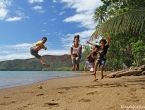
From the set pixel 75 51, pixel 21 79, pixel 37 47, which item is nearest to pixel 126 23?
pixel 75 51

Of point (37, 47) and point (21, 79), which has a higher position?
point (37, 47)

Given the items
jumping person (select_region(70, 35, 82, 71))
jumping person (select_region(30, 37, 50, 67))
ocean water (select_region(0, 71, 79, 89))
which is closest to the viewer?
jumping person (select_region(70, 35, 82, 71))

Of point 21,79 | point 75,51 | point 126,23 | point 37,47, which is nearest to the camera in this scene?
point 126,23

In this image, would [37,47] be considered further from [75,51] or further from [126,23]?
[126,23]

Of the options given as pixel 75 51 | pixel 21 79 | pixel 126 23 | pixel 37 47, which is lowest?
pixel 21 79

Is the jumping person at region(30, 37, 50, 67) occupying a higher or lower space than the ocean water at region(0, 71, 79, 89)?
higher

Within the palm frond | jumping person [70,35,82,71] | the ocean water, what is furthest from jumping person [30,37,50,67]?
the ocean water

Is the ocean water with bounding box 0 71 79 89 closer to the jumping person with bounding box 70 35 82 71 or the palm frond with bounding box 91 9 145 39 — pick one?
the jumping person with bounding box 70 35 82 71

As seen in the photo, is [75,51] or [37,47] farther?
[37,47]

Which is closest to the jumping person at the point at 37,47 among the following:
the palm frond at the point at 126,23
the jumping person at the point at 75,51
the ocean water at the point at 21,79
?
the jumping person at the point at 75,51

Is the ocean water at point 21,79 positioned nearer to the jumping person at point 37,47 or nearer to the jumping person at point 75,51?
the jumping person at point 37,47

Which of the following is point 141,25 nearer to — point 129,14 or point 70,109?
point 129,14

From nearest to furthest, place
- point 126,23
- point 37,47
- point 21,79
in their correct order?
point 126,23 < point 37,47 < point 21,79

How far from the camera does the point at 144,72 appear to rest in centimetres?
1761
